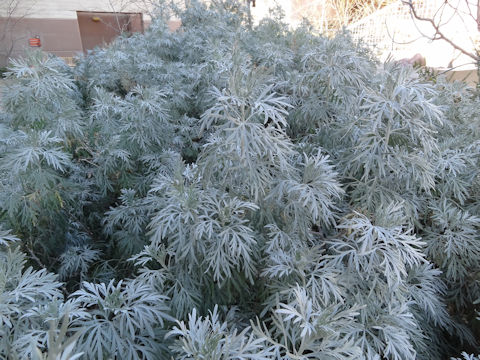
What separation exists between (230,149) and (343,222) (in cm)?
62

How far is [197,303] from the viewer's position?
130 centimetres

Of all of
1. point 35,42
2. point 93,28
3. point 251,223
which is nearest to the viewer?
point 251,223

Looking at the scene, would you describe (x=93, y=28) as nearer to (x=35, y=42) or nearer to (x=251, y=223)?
(x=35, y=42)

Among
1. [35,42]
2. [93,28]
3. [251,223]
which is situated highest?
[93,28]

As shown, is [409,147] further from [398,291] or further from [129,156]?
[129,156]

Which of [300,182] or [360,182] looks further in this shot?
[360,182]

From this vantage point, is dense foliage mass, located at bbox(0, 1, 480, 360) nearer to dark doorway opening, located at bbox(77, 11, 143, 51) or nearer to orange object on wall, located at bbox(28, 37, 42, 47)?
orange object on wall, located at bbox(28, 37, 42, 47)

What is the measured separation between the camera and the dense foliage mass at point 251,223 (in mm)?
997

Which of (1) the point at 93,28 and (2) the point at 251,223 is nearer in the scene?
(2) the point at 251,223

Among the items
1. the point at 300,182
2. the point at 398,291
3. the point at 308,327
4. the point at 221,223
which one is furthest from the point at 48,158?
the point at 398,291

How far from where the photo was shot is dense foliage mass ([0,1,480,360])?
1.00 meters

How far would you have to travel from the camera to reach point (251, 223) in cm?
140

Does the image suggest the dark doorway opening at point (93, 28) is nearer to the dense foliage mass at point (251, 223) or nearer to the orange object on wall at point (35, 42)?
the orange object on wall at point (35, 42)

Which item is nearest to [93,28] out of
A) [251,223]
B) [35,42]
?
[35,42]
